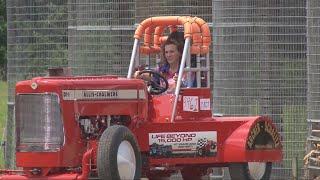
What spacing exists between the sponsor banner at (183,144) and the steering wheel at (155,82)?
0.62m

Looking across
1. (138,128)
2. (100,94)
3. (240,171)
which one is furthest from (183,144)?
(100,94)

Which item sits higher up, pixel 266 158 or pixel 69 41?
pixel 69 41

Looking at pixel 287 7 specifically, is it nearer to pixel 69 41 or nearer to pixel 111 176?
pixel 69 41

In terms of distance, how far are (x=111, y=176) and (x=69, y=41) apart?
6242 millimetres

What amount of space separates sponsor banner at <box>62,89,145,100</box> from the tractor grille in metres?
0.15

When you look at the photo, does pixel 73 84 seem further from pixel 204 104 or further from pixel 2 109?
pixel 2 109

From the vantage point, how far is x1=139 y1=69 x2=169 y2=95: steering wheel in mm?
11820

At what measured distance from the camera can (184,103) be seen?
38.8ft

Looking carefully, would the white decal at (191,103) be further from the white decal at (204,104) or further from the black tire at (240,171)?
the black tire at (240,171)

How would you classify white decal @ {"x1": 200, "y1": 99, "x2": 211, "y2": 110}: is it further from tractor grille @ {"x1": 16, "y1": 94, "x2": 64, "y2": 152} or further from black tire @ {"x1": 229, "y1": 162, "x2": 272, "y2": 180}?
tractor grille @ {"x1": 16, "y1": 94, "x2": 64, "y2": 152}

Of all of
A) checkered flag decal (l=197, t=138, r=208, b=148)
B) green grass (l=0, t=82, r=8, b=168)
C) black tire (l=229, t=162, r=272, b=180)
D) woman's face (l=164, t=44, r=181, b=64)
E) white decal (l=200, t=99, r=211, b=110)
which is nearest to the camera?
checkered flag decal (l=197, t=138, r=208, b=148)

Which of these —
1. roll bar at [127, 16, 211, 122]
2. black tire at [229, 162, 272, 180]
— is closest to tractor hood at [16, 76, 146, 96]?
roll bar at [127, 16, 211, 122]

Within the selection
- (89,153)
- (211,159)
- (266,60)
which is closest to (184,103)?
(211,159)

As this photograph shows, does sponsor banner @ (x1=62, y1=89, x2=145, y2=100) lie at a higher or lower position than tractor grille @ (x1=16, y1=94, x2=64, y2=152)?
higher
